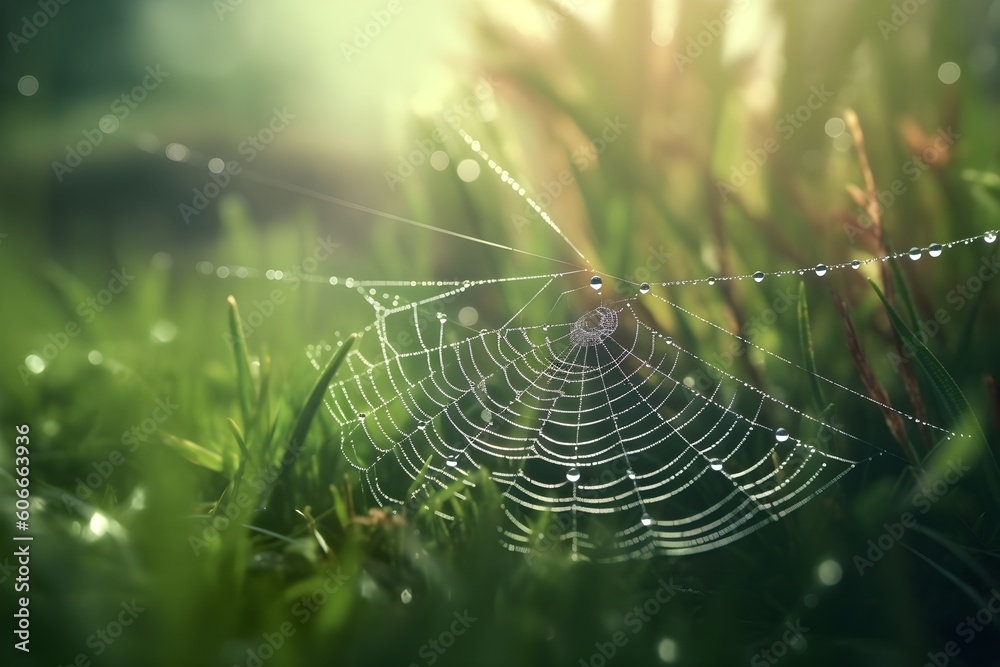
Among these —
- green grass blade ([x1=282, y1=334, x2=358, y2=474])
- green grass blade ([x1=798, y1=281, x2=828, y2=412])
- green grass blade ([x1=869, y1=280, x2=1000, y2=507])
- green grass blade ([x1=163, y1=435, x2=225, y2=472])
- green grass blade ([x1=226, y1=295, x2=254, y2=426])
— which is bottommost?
green grass blade ([x1=869, y1=280, x2=1000, y2=507])

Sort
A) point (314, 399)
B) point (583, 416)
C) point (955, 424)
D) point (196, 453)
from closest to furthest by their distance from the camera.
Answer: point (955, 424)
point (314, 399)
point (196, 453)
point (583, 416)

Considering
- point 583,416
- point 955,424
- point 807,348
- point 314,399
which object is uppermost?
point 314,399

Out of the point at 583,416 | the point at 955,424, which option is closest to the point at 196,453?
the point at 583,416

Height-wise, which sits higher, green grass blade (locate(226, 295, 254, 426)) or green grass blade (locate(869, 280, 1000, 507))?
green grass blade (locate(226, 295, 254, 426))

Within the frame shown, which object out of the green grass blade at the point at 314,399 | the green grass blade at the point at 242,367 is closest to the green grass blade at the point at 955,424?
the green grass blade at the point at 314,399

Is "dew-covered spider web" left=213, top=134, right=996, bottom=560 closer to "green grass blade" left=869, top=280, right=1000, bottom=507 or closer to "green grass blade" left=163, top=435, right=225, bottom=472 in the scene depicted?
"green grass blade" left=869, top=280, right=1000, bottom=507

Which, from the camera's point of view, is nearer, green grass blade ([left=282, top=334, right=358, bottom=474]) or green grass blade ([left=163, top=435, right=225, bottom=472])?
green grass blade ([left=282, top=334, right=358, bottom=474])

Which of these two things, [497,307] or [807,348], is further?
[497,307]

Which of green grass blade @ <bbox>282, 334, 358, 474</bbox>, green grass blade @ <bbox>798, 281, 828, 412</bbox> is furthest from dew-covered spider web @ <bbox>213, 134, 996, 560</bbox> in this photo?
green grass blade @ <bbox>282, 334, 358, 474</bbox>

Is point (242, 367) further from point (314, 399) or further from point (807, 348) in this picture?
point (807, 348)
